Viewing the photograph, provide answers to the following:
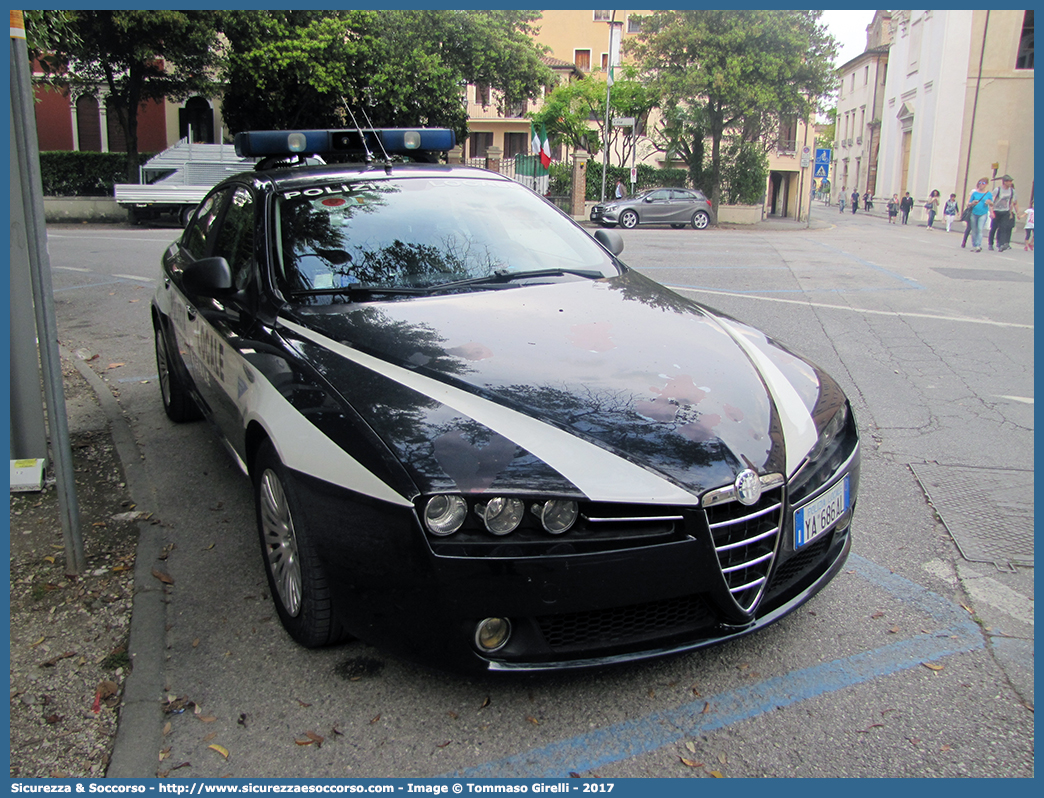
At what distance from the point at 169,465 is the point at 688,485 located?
3.39m

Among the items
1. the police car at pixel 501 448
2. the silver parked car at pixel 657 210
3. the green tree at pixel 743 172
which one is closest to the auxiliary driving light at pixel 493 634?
the police car at pixel 501 448

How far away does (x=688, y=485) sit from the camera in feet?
7.79

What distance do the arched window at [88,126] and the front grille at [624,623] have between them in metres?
40.6

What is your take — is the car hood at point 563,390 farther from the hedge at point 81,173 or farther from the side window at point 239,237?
the hedge at point 81,173

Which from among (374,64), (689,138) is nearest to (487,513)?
(374,64)

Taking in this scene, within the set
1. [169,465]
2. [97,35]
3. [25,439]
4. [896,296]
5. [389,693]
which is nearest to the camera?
[389,693]

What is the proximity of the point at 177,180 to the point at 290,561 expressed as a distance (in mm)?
23315

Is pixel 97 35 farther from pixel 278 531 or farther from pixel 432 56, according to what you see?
pixel 278 531

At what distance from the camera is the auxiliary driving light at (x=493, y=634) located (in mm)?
2416

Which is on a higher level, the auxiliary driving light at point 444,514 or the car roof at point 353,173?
the car roof at point 353,173

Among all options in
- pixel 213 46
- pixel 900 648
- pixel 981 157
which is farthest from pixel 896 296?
pixel 981 157

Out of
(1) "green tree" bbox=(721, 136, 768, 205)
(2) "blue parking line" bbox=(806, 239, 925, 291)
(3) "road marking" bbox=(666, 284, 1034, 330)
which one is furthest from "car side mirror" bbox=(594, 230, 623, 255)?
(1) "green tree" bbox=(721, 136, 768, 205)

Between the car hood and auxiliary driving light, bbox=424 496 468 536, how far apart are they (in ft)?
0.13

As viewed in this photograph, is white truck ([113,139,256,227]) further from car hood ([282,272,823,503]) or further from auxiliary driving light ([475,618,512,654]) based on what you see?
auxiliary driving light ([475,618,512,654])
